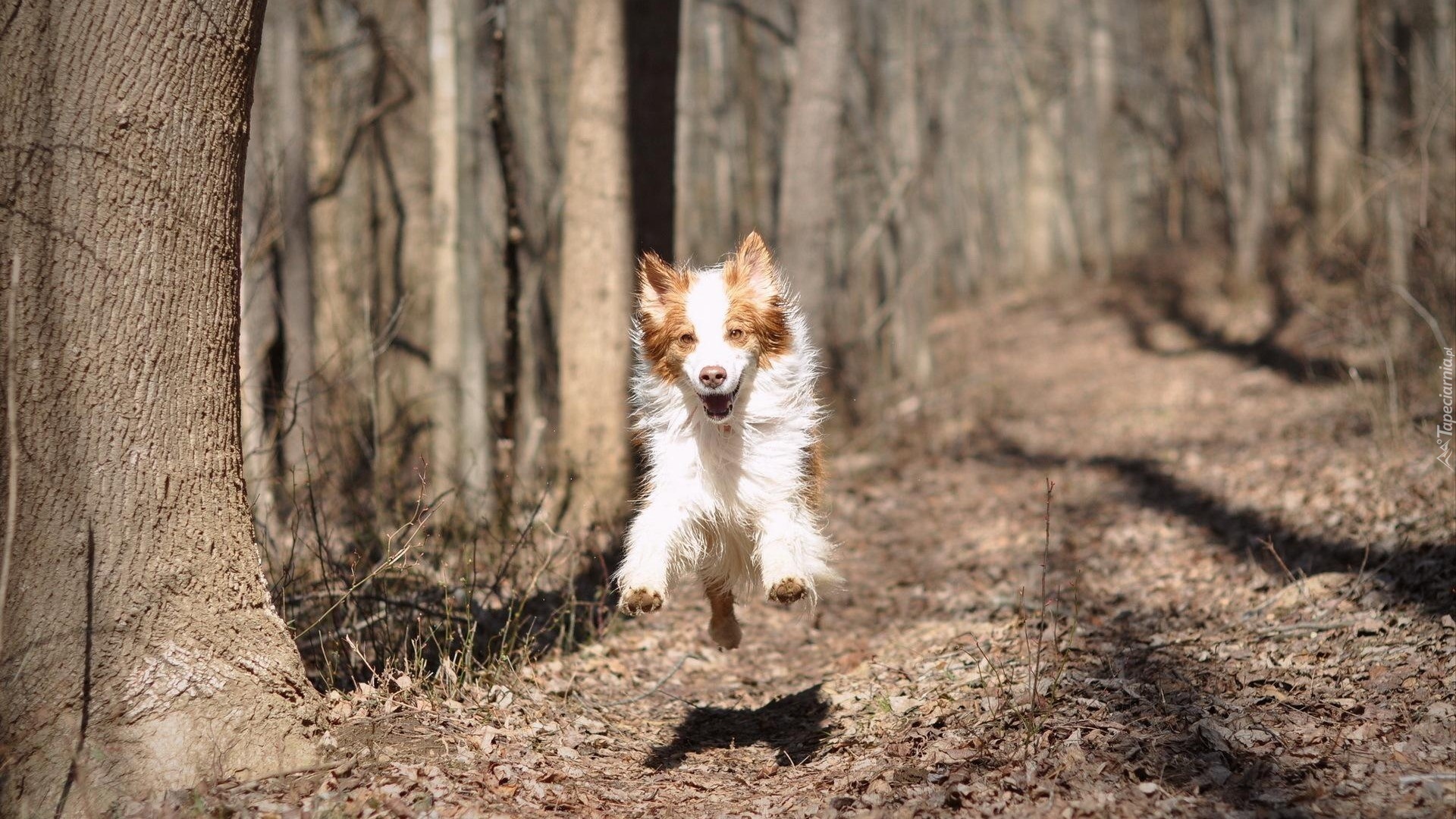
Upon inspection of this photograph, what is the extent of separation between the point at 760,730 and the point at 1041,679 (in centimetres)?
142

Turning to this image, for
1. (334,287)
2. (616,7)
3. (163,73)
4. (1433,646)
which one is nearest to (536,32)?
(334,287)

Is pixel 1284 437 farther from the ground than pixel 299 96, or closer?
closer

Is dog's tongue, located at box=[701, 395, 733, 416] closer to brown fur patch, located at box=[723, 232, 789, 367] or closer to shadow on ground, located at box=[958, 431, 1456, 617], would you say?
brown fur patch, located at box=[723, 232, 789, 367]

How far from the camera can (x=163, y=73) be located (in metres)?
3.54

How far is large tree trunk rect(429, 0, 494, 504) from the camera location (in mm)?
7871

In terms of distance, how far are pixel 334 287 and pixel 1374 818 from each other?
11.4m

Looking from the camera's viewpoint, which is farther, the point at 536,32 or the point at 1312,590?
the point at 536,32

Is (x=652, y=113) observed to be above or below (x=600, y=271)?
above

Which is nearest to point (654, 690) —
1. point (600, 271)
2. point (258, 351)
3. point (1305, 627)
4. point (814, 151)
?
point (600, 271)

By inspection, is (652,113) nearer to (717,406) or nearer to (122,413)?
(717,406)

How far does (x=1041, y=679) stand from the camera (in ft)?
15.1

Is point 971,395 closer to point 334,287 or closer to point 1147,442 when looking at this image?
point 1147,442

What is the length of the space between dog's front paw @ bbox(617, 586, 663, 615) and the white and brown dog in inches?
7.4

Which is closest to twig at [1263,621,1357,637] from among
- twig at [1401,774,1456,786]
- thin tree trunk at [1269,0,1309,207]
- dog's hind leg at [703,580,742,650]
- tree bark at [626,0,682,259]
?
twig at [1401,774,1456,786]
